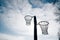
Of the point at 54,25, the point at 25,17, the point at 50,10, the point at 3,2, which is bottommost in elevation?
the point at 54,25

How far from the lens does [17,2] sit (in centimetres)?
306

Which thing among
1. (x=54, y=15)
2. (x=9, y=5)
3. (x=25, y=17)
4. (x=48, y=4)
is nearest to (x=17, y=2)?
(x=9, y=5)

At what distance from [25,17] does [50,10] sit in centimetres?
66

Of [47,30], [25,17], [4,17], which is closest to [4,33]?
[4,17]

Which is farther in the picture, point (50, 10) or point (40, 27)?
point (50, 10)

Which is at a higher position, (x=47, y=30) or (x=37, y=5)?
(x=37, y=5)

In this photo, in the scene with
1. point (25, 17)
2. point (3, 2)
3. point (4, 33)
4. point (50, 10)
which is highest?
point (3, 2)

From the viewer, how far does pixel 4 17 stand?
9.78ft

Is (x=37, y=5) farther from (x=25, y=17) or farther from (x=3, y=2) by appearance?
(x=3, y=2)

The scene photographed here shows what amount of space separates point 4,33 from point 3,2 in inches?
30.5

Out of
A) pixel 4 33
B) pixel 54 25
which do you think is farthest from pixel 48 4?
pixel 4 33

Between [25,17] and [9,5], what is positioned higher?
[9,5]

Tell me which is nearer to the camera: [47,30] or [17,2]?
[47,30]

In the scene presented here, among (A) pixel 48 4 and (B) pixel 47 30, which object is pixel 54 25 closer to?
(B) pixel 47 30
